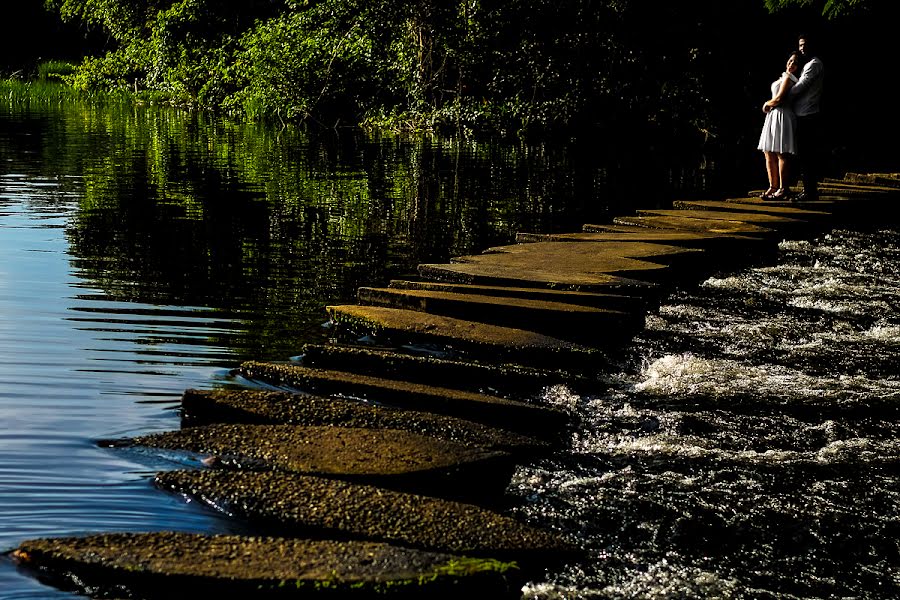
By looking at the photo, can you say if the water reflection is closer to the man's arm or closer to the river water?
the river water

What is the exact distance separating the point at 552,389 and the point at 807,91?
7.88 m

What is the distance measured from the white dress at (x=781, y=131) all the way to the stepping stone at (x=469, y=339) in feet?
22.1

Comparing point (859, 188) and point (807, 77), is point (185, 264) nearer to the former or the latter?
point (807, 77)

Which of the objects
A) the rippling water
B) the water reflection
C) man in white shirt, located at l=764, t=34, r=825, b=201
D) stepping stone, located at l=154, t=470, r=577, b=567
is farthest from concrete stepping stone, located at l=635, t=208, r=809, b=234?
stepping stone, located at l=154, t=470, r=577, b=567

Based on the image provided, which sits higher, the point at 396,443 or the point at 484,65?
the point at 484,65

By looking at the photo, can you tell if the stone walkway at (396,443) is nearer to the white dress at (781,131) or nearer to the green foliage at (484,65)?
the white dress at (781,131)

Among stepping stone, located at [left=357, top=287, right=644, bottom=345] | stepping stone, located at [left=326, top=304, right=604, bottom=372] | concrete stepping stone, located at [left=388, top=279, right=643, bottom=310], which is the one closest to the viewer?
stepping stone, located at [left=326, top=304, right=604, bottom=372]

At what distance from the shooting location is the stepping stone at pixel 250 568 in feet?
9.06

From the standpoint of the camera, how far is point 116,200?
1195 cm

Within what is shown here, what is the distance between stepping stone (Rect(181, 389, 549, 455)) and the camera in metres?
4.02

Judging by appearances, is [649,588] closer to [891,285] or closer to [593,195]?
[891,285]

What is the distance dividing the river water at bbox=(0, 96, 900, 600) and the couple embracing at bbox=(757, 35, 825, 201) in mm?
1007

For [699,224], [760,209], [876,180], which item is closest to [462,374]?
[699,224]

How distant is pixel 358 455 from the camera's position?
3701mm
